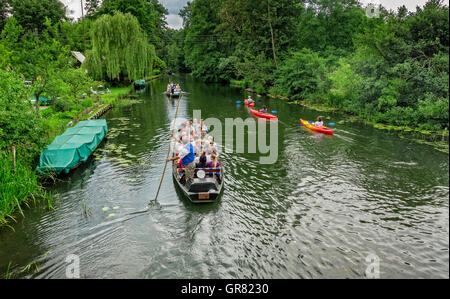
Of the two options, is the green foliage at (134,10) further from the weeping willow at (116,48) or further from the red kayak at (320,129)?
the red kayak at (320,129)

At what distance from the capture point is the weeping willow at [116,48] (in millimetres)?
33469

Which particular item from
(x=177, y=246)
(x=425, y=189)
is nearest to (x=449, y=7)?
(x=177, y=246)

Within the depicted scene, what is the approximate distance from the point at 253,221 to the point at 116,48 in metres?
31.9

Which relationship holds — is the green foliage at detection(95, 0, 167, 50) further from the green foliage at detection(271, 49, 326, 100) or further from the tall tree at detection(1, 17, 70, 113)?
the tall tree at detection(1, 17, 70, 113)

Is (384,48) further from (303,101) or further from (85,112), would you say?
(85,112)

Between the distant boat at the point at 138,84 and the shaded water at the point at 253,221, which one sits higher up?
the distant boat at the point at 138,84

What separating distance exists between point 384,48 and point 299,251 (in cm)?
1785

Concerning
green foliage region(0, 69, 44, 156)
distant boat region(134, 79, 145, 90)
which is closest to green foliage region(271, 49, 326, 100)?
distant boat region(134, 79, 145, 90)

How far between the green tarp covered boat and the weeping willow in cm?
1970

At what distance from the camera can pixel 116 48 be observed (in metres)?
34.2

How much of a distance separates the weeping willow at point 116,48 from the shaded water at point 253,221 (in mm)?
21945

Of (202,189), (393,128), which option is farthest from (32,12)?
(393,128)

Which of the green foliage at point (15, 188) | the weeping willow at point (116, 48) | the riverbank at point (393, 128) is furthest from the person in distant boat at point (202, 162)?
the weeping willow at point (116, 48)

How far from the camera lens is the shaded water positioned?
7.39 meters
